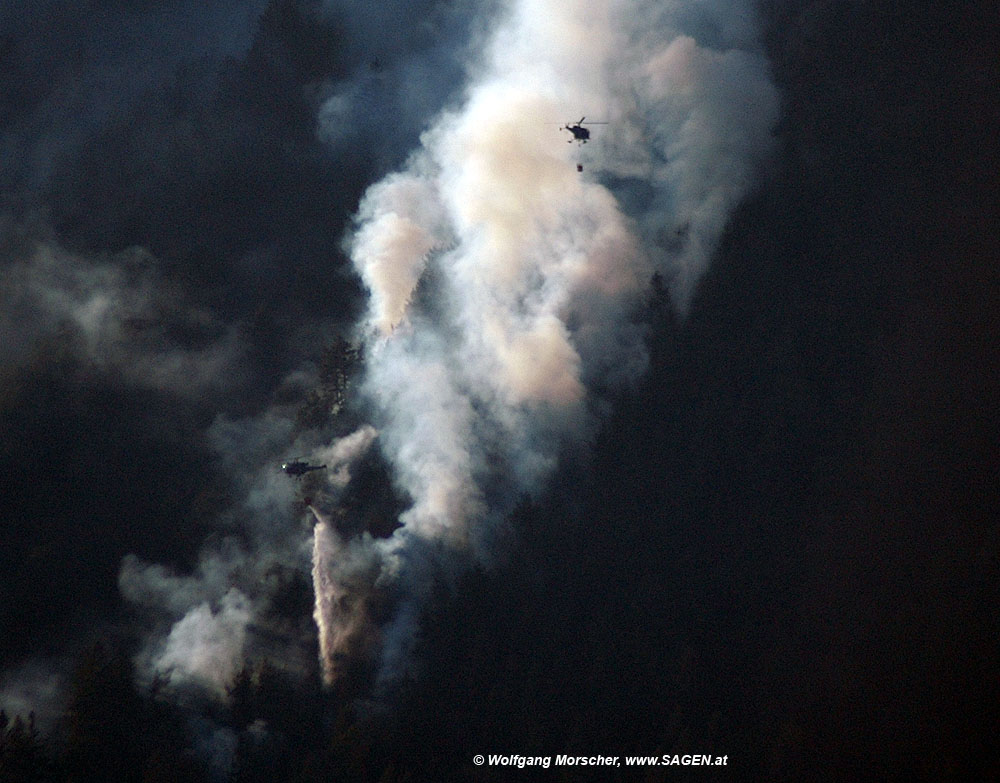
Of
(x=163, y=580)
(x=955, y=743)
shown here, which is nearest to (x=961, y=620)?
(x=955, y=743)

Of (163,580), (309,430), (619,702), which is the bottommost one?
(619,702)

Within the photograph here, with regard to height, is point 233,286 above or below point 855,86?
below

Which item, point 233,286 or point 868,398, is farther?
point 233,286

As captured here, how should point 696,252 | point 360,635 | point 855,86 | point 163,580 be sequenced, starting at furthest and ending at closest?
point 855,86
point 696,252
point 163,580
point 360,635

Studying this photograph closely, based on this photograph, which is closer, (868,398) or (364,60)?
(868,398)

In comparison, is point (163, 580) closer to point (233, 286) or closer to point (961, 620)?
point (233, 286)

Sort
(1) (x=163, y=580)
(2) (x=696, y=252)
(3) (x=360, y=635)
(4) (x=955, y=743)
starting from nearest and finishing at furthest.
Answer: (4) (x=955, y=743), (3) (x=360, y=635), (1) (x=163, y=580), (2) (x=696, y=252)

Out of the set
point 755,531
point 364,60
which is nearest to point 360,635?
point 755,531

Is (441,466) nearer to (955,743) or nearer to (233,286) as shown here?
(233,286)

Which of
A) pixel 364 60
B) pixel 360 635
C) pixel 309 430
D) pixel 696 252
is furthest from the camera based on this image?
pixel 364 60
